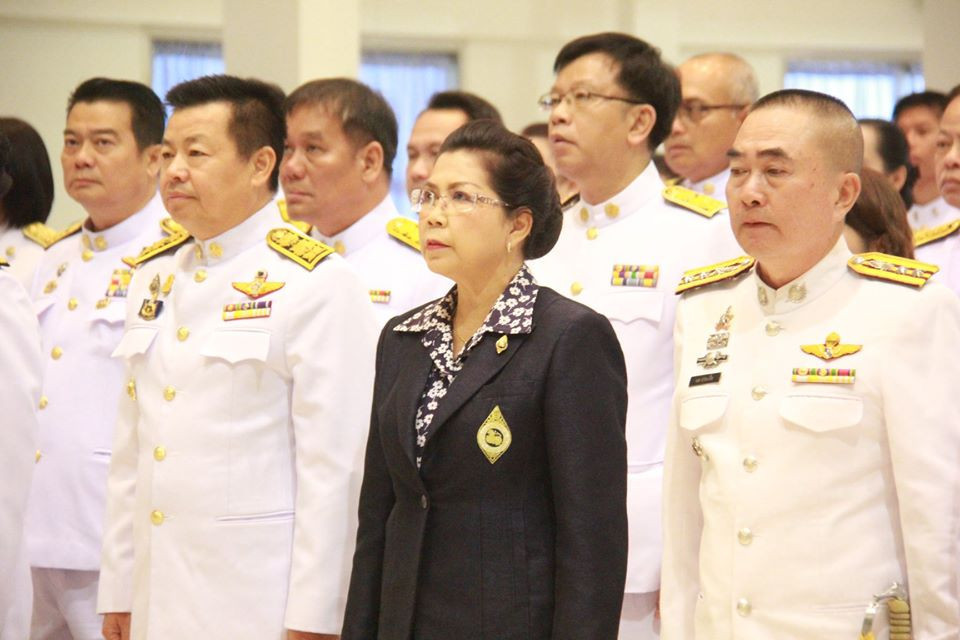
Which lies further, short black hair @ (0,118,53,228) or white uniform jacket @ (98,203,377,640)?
short black hair @ (0,118,53,228)

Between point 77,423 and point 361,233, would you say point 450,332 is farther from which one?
point 77,423

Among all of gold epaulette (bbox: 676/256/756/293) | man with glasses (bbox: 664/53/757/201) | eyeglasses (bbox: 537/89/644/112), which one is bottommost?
gold epaulette (bbox: 676/256/756/293)

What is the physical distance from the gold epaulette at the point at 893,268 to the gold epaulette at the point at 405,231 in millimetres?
1390

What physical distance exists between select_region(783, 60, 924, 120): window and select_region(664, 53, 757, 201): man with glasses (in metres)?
6.32

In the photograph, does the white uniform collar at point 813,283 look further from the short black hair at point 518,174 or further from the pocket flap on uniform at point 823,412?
the short black hair at point 518,174

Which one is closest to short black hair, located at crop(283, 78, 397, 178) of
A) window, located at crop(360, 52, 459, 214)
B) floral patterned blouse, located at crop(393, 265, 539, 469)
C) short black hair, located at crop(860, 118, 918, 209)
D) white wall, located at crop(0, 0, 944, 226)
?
floral patterned blouse, located at crop(393, 265, 539, 469)

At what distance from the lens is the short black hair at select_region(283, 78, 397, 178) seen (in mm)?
3783

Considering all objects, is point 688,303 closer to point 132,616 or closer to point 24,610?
point 132,616

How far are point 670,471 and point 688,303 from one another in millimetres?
327

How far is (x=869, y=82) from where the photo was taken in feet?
35.0

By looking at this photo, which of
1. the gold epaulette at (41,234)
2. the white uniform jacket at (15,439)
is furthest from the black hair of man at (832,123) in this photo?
the gold epaulette at (41,234)

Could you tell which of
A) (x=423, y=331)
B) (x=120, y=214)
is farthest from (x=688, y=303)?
(x=120, y=214)

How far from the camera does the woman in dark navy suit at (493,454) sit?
230cm

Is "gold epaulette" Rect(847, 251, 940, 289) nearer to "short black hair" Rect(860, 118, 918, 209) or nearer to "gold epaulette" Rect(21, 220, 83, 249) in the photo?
"gold epaulette" Rect(21, 220, 83, 249)
